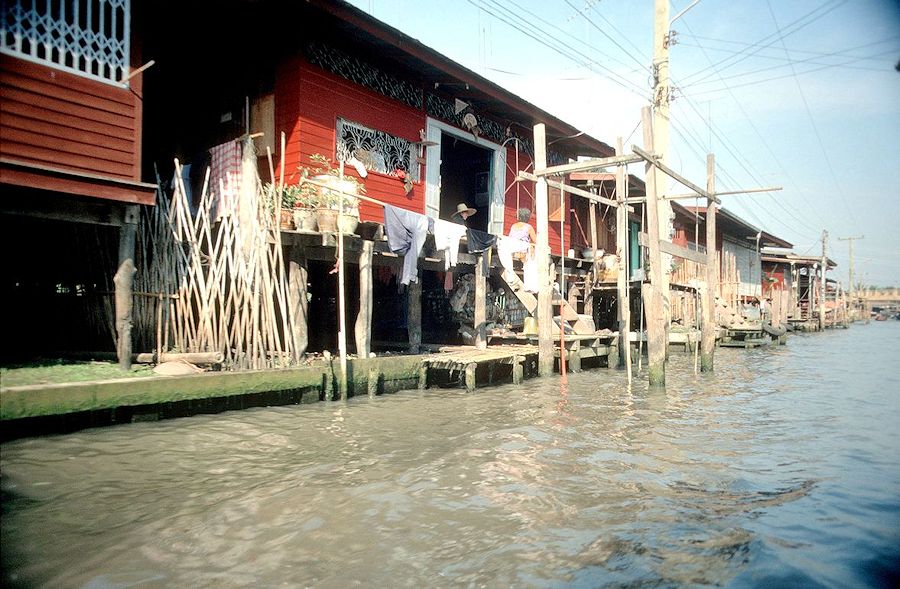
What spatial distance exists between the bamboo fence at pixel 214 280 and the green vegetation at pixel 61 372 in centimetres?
60

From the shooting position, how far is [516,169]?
47.1 feet

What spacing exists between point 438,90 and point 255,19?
13.2 feet

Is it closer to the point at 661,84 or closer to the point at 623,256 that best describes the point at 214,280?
the point at 623,256

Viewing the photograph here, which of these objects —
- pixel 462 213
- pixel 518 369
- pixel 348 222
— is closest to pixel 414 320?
pixel 518 369

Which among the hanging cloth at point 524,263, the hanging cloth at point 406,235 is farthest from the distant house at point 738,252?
the hanging cloth at point 406,235

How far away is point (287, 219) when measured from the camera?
26.6ft

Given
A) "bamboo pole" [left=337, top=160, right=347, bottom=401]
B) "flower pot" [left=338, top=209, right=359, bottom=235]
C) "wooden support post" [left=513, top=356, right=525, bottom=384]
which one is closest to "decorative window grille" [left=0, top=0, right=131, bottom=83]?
"bamboo pole" [left=337, top=160, right=347, bottom=401]

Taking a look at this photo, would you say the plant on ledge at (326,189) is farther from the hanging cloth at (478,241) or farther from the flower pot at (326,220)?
the hanging cloth at (478,241)

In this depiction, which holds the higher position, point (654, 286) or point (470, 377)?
point (654, 286)

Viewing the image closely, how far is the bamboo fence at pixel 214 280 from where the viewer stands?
7.11 m

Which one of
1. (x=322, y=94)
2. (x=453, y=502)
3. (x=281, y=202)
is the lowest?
(x=453, y=502)

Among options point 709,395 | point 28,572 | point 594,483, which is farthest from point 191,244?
point 709,395

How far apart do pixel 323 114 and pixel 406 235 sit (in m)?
2.77

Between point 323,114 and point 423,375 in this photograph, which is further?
point 323,114
